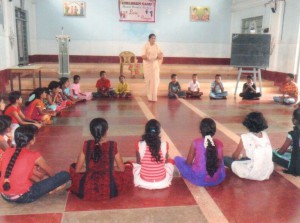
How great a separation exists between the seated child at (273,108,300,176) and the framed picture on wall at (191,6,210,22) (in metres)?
10.2

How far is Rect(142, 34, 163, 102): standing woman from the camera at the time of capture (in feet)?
28.7

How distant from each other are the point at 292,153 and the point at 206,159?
116 centimetres

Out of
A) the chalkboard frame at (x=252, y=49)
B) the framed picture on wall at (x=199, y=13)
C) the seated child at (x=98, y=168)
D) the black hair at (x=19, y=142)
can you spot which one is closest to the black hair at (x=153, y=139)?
the seated child at (x=98, y=168)

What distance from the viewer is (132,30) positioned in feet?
43.4

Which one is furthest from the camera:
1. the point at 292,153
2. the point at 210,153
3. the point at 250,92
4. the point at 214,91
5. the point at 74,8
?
the point at 74,8

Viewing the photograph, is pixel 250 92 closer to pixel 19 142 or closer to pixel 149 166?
pixel 149 166

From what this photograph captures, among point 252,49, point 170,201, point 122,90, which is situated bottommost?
point 170,201

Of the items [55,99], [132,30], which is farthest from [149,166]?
[132,30]

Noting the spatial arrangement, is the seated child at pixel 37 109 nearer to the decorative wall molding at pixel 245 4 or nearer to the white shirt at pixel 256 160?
the white shirt at pixel 256 160

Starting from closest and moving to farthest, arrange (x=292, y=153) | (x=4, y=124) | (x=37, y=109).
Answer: (x=4, y=124), (x=292, y=153), (x=37, y=109)

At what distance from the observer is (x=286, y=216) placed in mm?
3100

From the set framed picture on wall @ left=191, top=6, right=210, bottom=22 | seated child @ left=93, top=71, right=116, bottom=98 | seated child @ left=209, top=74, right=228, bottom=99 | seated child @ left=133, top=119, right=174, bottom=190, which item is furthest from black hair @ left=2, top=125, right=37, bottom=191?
framed picture on wall @ left=191, top=6, right=210, bottom=22

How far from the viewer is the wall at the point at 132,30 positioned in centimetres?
1281

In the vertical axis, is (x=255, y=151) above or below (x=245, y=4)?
below
